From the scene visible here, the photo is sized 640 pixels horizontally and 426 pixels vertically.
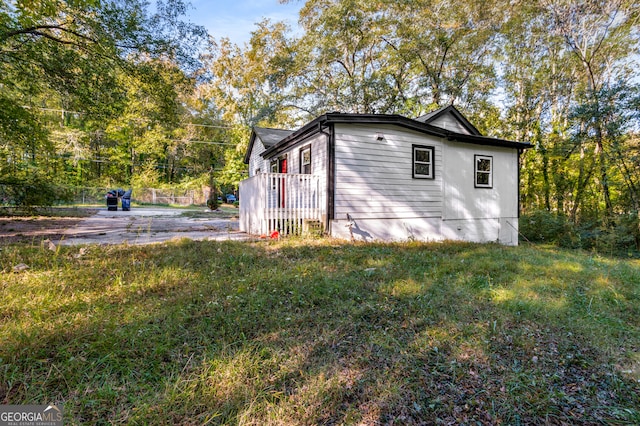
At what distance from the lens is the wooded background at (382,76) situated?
22.1 ft

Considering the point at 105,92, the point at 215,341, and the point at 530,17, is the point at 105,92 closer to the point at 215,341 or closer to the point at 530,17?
the point at 215,341

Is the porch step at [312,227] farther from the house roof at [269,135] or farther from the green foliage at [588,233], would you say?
the green foliage at [588,233]

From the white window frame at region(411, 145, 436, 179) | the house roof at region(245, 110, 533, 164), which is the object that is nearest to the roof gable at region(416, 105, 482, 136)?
the house roof at region(245, 110, 533, 164)

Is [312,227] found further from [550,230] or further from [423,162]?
[550,230]

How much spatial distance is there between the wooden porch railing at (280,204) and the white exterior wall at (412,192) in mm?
736

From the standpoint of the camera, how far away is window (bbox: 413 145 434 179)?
312 inches

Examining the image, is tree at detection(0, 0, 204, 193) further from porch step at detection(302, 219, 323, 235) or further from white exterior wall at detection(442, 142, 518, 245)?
white exterior wall at detection(442, 142, 518, 245)

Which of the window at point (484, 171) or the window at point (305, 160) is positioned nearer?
the window at point (305, 160)

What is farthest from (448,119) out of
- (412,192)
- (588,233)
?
(588,233)

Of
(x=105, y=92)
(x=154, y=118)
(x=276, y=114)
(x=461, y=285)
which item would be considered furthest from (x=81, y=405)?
(x=276, y=114)

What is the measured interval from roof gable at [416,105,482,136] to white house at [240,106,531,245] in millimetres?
1954

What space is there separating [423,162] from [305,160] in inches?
132
